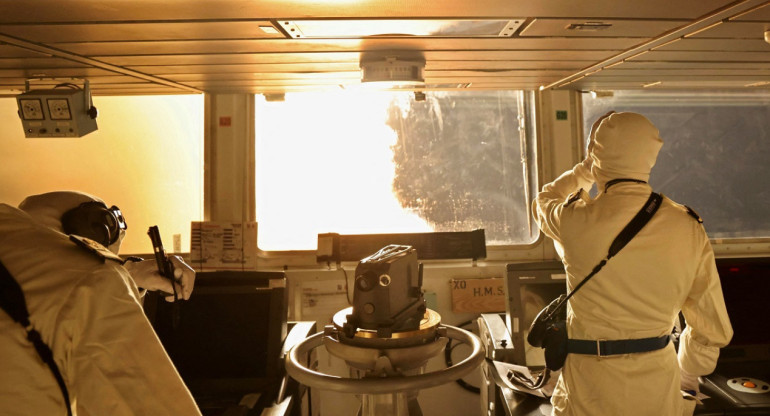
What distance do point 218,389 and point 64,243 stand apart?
3.79 ft

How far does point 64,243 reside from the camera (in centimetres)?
114

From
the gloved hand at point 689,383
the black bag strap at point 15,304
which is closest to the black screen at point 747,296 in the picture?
the gloved hand at point 689,383

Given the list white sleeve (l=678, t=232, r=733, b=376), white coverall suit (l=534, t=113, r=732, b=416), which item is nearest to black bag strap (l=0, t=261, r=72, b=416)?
white coverall suit (l=534, t=113, r=732, b=416)

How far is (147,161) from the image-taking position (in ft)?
11.0

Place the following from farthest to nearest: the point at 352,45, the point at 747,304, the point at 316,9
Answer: the point at 747,304
the point at 352,45
the point at 316,9

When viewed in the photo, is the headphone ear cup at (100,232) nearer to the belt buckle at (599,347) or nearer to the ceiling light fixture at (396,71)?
the ceiling light fixture at (396,71)

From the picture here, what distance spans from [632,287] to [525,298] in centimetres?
66

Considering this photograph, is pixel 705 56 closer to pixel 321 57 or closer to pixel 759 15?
pixel 759 15

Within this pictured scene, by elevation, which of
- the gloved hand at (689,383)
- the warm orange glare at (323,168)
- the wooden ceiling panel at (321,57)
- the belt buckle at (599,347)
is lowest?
the gloved hand at (689,383)

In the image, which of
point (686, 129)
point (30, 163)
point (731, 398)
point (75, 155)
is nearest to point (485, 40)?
point (731, 398)

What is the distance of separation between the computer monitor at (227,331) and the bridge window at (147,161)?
1313mm

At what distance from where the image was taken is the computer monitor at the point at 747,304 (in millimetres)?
2271

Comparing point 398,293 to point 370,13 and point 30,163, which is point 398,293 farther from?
point 30,163

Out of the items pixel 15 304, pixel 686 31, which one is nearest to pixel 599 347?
pixel 686 31
